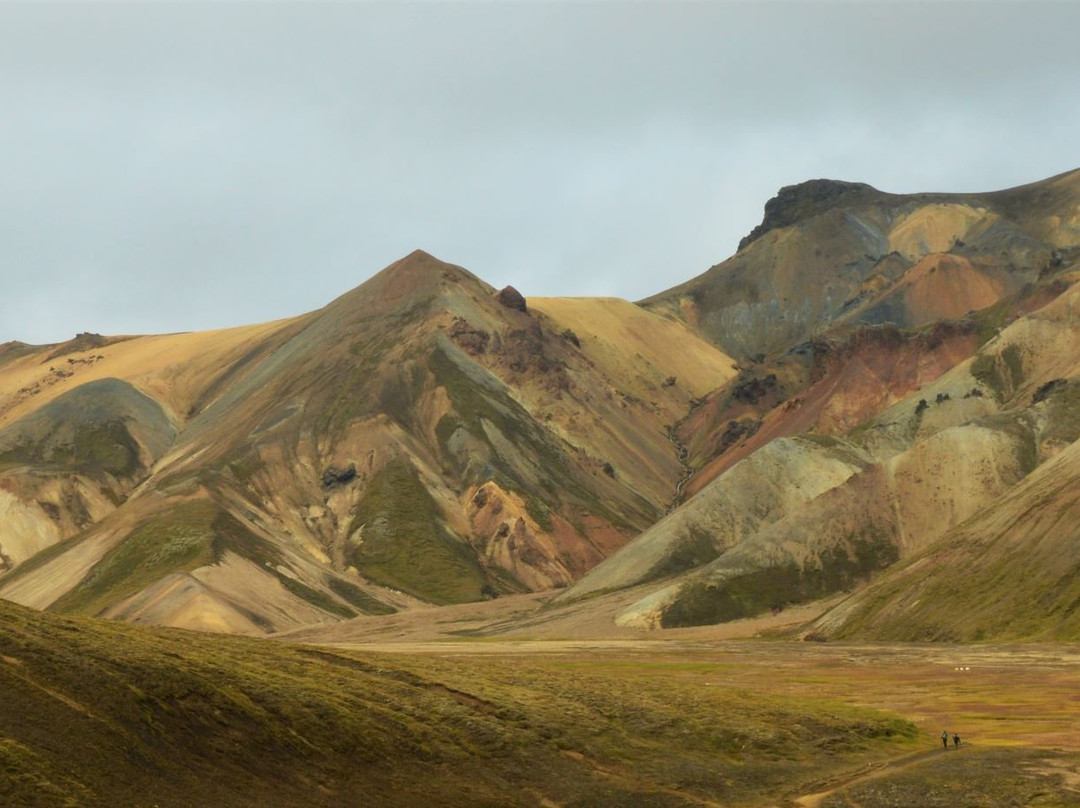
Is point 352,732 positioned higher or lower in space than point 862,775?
higher

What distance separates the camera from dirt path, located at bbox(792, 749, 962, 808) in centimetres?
6231

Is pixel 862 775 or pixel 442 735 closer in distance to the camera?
pixel 442 735

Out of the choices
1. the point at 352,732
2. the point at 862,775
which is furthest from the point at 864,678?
the point at 352,732

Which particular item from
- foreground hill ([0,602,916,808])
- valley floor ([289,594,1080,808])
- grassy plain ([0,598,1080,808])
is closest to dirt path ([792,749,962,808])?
valley floor ([289,594,1080,808])

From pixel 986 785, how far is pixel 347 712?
2717 cm

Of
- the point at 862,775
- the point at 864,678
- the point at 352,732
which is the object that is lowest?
the point at 864,678

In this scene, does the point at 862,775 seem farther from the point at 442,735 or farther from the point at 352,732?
the point at 352,732

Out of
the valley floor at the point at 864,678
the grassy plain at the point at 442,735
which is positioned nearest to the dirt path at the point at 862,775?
the valley floor at the point at 864,678

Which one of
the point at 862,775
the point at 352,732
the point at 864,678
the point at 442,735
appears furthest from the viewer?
the point at 864,678

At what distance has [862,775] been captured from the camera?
6819cm

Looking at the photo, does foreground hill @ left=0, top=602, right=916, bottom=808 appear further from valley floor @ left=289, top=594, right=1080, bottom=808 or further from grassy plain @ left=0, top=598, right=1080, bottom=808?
valley floor @ left=289, top=594, right=1080, bottom=808

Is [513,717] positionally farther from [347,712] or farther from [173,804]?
[173,804]

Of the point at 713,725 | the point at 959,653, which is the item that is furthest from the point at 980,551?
the point at 713,725

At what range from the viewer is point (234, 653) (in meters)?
73.1
